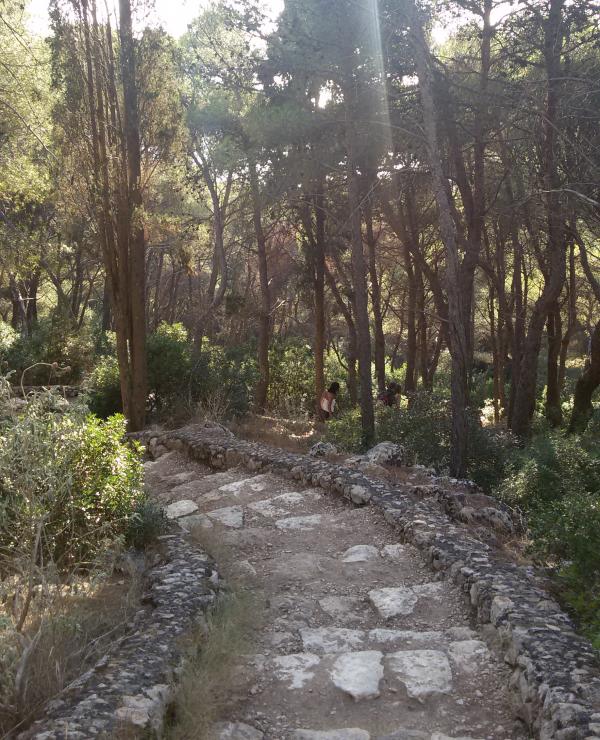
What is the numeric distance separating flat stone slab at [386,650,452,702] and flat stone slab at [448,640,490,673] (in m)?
0.08

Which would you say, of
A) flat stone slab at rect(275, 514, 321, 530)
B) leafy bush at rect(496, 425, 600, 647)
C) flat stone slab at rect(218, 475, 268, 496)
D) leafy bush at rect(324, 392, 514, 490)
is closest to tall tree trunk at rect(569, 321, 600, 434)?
leafy bush at rect(324, 392, 514, 490)

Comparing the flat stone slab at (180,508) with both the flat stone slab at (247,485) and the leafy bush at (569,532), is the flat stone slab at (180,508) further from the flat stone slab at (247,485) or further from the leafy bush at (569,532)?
the leafy bush at (569,532)

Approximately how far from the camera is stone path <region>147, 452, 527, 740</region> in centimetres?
367

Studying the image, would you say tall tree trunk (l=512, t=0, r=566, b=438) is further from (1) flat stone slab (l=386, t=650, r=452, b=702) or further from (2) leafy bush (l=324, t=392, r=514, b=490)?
(1) flat stone slab (l=386, t=650, r=452, b=702)

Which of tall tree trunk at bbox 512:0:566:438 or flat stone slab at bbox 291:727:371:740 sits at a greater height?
tall tree trunk at bbox 512:0:566:438

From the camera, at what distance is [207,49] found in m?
21.3

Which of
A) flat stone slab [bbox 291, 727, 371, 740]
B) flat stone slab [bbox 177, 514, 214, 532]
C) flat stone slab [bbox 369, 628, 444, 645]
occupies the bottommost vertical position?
flat stone slab [bbox 177, 514, 214, 532]

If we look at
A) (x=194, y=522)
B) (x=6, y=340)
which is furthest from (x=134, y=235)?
(x=6, y=340)

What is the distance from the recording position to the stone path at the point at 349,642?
3670 millimetres

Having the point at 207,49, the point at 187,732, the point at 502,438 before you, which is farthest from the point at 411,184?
the point at 187,732

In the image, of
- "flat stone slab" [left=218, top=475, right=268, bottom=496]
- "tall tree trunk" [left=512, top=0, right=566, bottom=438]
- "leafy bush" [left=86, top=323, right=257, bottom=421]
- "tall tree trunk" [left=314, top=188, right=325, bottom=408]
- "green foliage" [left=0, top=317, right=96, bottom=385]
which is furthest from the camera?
"green foliage" [left=0, top=317, right=96, bottom=385]

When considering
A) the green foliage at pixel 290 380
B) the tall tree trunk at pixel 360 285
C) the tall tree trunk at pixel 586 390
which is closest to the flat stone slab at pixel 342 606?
the tall tree trunk at pixel 360 285

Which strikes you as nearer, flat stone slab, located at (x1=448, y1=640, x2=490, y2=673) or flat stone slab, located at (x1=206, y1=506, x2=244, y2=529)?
flat stone slab, located at (x1=448, y1=640, x2=490, y2=673)

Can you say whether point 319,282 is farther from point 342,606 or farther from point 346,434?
point 342,606
